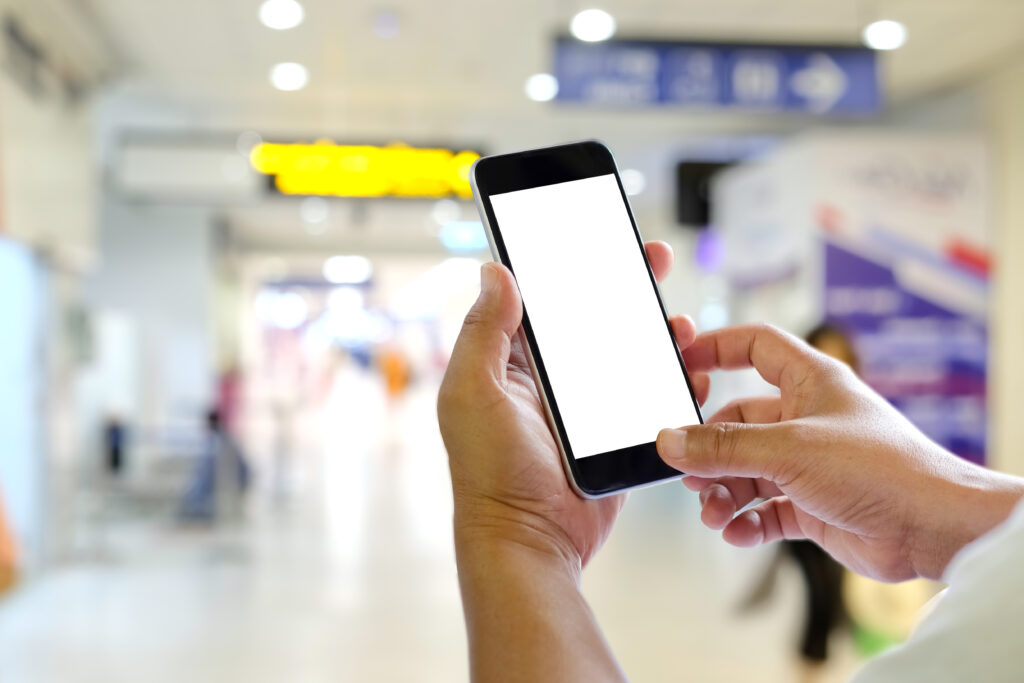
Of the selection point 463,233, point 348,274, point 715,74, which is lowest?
point 715,74

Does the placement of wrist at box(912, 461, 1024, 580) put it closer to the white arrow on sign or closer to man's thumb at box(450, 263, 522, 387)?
man's thumb at box(450, 263, 522, 387)

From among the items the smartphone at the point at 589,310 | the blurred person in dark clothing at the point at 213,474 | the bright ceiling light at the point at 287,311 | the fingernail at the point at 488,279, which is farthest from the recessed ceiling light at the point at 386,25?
the bright ceiling light at the point at 287,311

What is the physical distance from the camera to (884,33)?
5.46 m

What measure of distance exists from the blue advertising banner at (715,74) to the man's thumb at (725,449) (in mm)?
3744

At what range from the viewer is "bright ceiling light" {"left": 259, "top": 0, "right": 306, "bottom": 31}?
544cm

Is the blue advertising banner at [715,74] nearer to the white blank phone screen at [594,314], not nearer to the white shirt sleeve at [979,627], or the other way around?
the white blank phone screen at [594,314]

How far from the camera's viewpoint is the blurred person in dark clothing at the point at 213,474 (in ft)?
25.2

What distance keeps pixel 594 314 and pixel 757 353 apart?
230mm

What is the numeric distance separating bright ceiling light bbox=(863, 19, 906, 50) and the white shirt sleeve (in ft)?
17.8

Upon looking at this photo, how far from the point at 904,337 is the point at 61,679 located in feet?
19.1

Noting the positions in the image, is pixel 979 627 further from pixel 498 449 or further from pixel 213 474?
pixel 213 474

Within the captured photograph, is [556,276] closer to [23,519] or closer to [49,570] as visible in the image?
[23,519]

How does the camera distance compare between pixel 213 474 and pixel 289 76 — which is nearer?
pixel 289 76

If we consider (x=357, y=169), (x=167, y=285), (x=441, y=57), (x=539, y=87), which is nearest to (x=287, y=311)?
(x=167, y=285)
